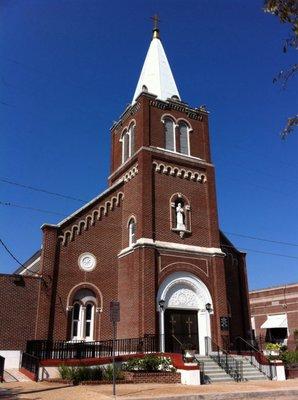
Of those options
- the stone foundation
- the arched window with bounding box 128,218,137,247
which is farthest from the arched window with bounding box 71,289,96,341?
the stone foundation

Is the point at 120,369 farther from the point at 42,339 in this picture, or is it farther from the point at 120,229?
the point at 120,229

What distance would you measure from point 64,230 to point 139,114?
30.3ft

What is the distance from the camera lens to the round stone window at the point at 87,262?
24848 mm

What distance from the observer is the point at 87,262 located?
25.2 meters

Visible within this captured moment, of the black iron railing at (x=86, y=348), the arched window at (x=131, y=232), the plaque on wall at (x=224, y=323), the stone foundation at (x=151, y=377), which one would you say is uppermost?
the arched window at (x=131, y=232)

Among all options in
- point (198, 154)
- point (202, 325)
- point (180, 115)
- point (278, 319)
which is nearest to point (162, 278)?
point (202, 325)

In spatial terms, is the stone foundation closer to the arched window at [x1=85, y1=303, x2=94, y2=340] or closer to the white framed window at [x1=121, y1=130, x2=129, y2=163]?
the arched window at [x1=85, y1=303, x2=94, y2=340]

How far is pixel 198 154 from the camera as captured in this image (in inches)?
1155

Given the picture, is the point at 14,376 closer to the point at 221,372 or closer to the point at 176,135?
the point at 221,372

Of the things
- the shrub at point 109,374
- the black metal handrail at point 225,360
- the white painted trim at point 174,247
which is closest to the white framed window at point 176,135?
the white painted trim at point 174,247

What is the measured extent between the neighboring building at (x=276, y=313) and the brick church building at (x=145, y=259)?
17.6 m

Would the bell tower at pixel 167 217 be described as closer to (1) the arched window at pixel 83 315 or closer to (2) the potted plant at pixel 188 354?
(2) the potted plant at pixel 188 354

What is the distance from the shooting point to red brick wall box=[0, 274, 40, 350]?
70.5 ft

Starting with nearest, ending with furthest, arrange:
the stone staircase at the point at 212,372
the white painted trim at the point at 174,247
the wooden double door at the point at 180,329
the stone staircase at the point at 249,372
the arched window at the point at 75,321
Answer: the stone staircase at the point at 212,372 < the stone staircase at the point at 249,372 < the wooden double door at the point at 180,329 < the arched window at the point at 75,321 < the white painted trim at the point at 174,247
